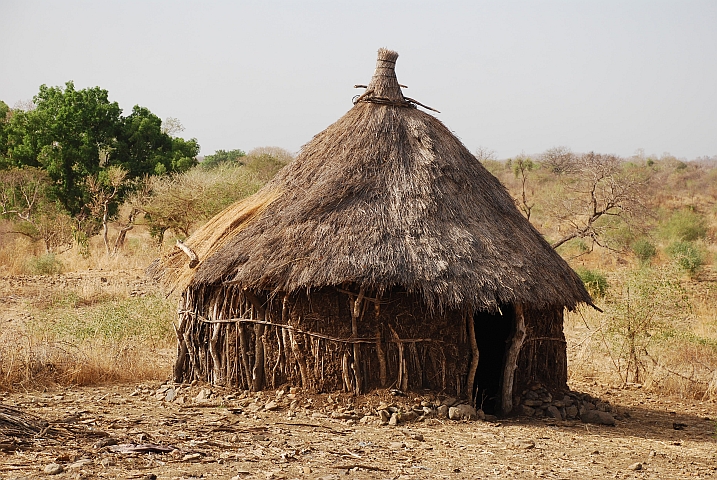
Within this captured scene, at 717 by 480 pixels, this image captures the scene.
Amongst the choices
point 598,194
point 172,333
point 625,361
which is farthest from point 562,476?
point 598,194

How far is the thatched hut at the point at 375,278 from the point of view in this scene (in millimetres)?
6988

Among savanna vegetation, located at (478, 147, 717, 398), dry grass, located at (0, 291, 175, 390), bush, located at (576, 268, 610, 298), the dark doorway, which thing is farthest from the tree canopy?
the dark doorway

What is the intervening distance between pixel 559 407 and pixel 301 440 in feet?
9.14

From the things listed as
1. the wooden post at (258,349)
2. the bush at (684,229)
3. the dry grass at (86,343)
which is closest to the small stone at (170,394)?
the wooden post at (258,349)

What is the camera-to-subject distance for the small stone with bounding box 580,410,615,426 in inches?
295

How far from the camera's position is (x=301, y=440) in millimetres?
6133

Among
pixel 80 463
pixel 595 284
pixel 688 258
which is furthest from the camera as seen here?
pixel 688 258

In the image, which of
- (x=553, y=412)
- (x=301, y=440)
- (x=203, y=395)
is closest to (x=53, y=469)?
(x=301, y=440)

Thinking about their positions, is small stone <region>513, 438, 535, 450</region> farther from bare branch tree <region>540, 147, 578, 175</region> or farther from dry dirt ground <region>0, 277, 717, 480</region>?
bare branch tree <region>540, 147, 578, 175</region>

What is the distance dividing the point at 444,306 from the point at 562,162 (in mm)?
24522

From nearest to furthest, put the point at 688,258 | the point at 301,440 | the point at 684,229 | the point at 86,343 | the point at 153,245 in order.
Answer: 1. the point at 301,440
2. the point at 86,343
3. the point at 688,258
4. the point at 153,245
5. the point at 684,229

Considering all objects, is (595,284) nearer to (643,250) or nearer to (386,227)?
(643,250)

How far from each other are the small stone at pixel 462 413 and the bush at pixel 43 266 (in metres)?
10.7

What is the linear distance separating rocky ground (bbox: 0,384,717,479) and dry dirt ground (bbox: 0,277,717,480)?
0.01 meters
